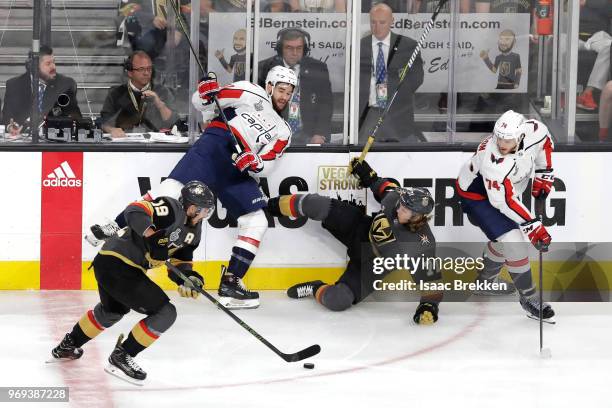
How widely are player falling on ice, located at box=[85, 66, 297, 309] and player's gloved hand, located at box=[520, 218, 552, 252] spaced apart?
1294 mm

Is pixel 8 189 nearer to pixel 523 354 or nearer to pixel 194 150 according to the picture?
pixel 194 150

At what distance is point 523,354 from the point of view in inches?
227

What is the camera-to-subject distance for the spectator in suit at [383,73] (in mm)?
6758

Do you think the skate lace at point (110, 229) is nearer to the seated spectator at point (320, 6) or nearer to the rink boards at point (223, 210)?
the rink boards at point (223, 210)

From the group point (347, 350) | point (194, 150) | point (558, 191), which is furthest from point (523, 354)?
point (194, 150)

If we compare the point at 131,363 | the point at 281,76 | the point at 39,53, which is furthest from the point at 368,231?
the point at 39,53

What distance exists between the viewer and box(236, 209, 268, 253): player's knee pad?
6.42 meters

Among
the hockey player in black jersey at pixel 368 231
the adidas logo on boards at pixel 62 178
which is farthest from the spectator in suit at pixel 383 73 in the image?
the adidas logo on boards at pixel 62 178

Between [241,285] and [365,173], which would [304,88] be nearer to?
[365,173]

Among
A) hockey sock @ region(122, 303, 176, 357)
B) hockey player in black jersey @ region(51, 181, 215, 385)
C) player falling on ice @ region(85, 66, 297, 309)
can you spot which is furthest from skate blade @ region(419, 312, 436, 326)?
hockey sock @ region(122, 303, 176, 357)

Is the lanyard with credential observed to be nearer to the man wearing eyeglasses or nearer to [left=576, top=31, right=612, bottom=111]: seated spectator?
the man wearing eyeglasses

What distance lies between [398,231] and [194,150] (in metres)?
1.11

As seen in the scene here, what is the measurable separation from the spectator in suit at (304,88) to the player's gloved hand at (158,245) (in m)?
1.75

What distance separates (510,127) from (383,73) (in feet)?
3.13
